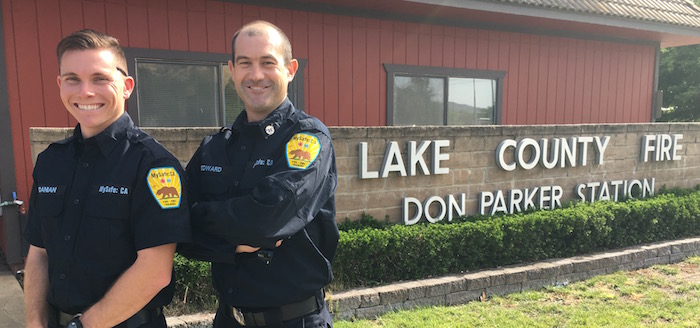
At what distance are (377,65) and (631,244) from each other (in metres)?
3.97

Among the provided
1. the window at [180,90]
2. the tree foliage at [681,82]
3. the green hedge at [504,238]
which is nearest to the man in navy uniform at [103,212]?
the green hedge at [504,238]

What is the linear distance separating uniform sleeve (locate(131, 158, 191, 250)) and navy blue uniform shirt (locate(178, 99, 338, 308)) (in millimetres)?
113

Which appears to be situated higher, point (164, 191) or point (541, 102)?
point (541, 102)

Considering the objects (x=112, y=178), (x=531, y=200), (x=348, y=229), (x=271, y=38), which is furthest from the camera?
(x=531, y=200)

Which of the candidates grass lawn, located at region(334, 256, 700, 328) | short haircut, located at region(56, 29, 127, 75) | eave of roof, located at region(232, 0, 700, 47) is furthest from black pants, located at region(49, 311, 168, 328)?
eave of roof, located at region(232, 0, 700, 47)

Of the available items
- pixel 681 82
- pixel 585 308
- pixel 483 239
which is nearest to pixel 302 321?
pixel 483 239

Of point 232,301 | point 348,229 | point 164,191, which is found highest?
point 164,191

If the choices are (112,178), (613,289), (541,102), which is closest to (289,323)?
(112,178)

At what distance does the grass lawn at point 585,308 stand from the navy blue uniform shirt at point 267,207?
1936 mm

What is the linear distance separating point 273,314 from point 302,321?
0.39 ft

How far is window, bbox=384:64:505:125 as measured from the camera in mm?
6785

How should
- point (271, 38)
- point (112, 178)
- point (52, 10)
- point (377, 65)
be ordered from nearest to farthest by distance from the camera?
point (112, 178), point (271, 38), point (52, 10), point (377, 65)

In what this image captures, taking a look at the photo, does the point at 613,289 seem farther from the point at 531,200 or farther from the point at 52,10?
the point at 52,10

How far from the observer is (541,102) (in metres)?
7.98
